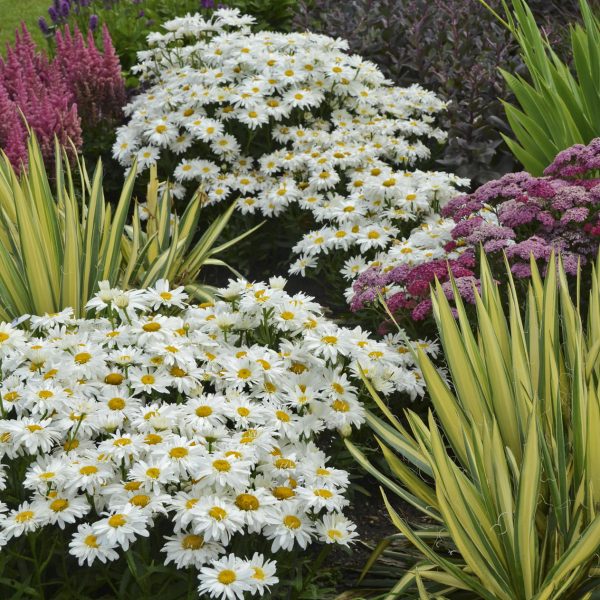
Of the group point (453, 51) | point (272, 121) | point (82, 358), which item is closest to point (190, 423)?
point (82, 358)

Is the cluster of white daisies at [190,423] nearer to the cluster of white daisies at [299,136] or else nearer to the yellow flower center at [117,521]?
the yellow flower center at [117,521]

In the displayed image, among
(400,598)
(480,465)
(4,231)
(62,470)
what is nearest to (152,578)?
(62,470)

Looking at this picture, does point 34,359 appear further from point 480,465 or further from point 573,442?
point 573,442

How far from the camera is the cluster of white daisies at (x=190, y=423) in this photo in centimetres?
219

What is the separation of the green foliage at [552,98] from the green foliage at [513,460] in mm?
1508

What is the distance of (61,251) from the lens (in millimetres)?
3461

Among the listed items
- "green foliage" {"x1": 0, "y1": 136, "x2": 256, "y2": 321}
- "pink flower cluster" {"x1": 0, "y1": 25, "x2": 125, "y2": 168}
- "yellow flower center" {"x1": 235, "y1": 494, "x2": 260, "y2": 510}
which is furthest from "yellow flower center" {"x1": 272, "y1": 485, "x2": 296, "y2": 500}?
"pink flower cluster" {"x1": 0, "y1": 25, "x2": 125, "y2": 168}

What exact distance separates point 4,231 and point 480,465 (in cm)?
229

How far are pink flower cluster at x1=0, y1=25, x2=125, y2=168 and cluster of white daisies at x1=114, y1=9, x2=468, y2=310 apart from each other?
218mm

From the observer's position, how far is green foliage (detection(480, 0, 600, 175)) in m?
3.98

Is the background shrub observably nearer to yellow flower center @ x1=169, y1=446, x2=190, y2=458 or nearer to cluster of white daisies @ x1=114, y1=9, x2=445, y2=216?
cluster of white daisies @ x1=114, y1=9, x2=445, y2=216

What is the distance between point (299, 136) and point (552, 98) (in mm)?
1265

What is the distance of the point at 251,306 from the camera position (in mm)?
2869

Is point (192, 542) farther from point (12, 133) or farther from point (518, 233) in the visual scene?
point (12, 133)
